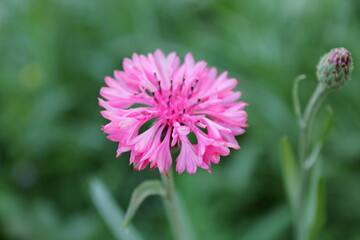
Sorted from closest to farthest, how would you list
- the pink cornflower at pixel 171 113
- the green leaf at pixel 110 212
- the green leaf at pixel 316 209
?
the pink cornflower at pixel 171 113, the green leaf at pixel 316 209, the green leaf at pixel 110 212

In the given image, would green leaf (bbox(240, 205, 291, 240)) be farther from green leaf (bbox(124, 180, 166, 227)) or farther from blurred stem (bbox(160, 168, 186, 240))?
green leaf (bbox(124, 180, 166, 227))

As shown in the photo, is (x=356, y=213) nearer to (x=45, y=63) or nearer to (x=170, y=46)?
(x=170, y=46)

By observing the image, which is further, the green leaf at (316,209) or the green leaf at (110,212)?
the green leaf at (110,212)

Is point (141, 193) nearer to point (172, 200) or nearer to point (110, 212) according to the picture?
point (172, 200)

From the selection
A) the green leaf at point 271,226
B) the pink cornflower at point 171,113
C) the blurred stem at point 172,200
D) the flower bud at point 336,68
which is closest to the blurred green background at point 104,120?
the green leaf at point 271,226

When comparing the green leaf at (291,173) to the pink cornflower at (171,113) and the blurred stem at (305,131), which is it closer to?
the blurred stem at (305,131)

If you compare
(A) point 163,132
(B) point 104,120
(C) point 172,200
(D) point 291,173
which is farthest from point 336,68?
(B) point 104,120

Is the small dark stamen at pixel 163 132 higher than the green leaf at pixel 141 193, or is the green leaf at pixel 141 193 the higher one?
the small dark stamen at pixel 163 132
